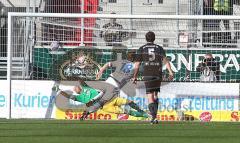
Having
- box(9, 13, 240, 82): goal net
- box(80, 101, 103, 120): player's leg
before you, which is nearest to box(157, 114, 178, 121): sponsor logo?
box(9, 13, 240, 82): goal net

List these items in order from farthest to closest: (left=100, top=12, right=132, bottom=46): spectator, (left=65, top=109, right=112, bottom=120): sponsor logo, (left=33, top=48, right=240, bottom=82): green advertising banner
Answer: (left=100, top=12, right=132, bottom=46): spectator → (left=33, top=48, right=240, bottom=82): green advertising banner → (left=65, top=109, right=112, bottom=120): sponsor logo

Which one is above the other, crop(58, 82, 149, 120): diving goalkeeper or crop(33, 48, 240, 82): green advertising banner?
crop(33, 48, 240, 82): green advertising banner

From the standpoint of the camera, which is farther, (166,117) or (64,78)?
(64,78)

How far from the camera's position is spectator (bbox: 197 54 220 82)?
18.2 meters

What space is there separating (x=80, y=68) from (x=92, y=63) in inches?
14.2

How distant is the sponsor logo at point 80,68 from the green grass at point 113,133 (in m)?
2.95

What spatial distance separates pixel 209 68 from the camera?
18.5 metres

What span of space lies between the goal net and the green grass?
3174 mm

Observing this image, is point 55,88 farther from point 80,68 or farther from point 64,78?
point 80,68

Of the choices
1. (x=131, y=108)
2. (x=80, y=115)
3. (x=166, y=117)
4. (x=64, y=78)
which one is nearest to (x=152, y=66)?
(x=131, y=108)

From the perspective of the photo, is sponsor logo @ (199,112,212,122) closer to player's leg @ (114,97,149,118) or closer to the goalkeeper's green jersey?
player's leg @ (114,97,149,118)

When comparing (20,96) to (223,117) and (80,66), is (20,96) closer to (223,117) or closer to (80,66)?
(80,66)

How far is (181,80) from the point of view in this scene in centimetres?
1811

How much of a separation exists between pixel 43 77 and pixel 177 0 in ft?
21.7
